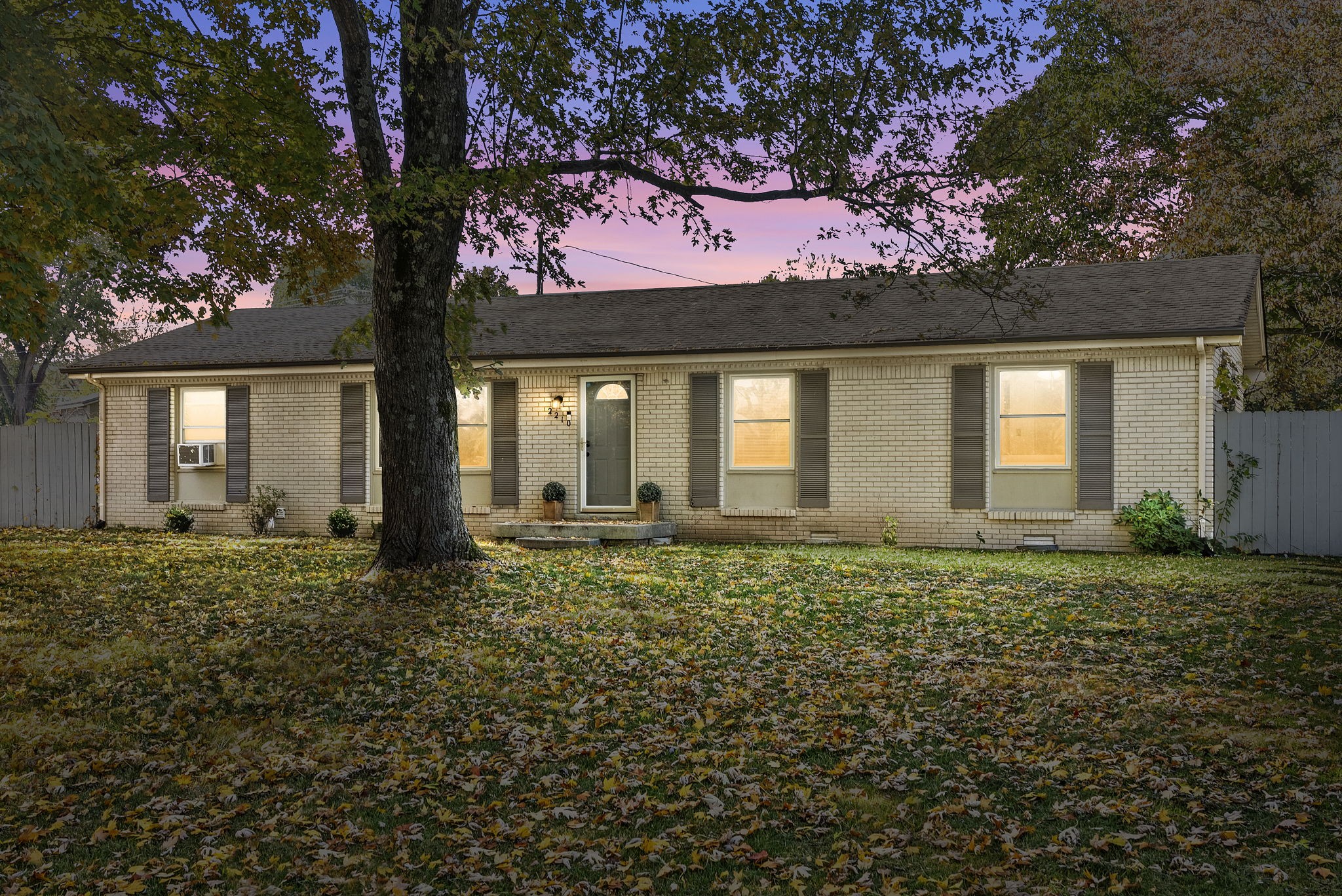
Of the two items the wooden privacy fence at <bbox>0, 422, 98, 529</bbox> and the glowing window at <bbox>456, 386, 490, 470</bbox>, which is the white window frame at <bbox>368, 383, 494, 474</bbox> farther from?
the wooden privacy fence at <bbox>0, 422, 98, 529</bbox>

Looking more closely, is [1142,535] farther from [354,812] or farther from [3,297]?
[3,297]

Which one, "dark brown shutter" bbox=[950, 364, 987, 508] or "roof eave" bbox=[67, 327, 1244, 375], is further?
"dark brown shutter" bbox=[950, 364, 987, 508]

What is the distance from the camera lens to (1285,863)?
417cm

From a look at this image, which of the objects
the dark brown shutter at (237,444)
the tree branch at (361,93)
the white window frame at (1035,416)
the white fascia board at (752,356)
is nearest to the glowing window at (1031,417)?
the white window frame at (1035,416)

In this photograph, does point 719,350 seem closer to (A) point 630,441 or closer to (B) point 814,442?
(B) point 814,442

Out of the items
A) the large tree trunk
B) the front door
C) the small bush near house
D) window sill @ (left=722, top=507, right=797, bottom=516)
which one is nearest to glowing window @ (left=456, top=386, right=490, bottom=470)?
the front door

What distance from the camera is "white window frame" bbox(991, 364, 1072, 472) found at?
49.1 feet

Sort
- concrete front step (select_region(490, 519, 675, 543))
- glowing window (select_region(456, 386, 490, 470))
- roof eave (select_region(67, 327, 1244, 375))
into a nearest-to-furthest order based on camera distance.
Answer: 1. roof eave (select_region(67, 327, 1244, 375))
2. concrete front step (select_region(490, 519, 675, 543))
3. glowing window (select_region(456, 386, 490, 470))

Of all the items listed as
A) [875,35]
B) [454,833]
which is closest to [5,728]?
[454,833]

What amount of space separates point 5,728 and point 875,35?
8.96m

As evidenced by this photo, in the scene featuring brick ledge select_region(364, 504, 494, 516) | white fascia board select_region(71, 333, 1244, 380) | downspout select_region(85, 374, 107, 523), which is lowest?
brick ledge select_region(364, 504, 494, 516)

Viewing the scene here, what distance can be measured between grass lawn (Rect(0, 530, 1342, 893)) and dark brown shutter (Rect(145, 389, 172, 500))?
908cm

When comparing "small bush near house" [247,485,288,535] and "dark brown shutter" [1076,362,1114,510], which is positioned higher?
"dark brown shutter" [1076,362,1114,510]

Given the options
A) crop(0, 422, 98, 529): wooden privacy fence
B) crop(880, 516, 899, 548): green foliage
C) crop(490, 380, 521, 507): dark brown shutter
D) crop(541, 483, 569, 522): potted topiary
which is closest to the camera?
crop(880, 516, 899, 548): green foliage
